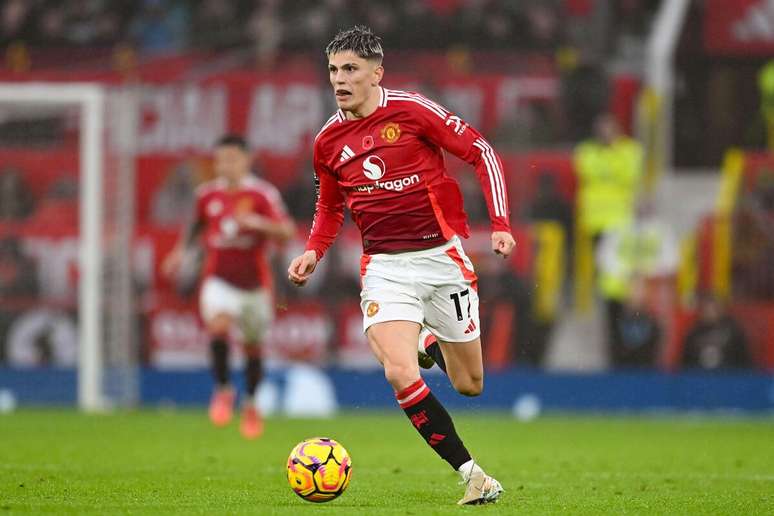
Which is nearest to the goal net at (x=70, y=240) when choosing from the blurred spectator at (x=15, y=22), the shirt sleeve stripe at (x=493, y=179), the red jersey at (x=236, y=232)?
the red jersey at (x=236, y=232)

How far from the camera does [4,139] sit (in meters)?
16.5

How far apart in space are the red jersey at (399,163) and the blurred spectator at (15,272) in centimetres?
957

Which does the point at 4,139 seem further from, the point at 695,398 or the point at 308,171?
the point at 695,398

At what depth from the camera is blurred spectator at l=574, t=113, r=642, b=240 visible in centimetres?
1694

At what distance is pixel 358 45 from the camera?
724 centimetres

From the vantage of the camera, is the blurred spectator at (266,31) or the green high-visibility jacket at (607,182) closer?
the green high-visibility jacket at (607,182)

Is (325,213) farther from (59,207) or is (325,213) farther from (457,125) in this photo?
(59,207)

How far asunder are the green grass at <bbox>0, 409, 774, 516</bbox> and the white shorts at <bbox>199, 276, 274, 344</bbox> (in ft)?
2.99

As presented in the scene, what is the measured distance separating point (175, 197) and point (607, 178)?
4998 mm

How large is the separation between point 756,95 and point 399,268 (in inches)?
448

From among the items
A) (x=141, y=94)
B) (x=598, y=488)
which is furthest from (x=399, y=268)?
(x=141, y=94)

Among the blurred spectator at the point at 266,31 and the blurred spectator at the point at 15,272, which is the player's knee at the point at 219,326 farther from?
the blurred spectator at the point at 266,31

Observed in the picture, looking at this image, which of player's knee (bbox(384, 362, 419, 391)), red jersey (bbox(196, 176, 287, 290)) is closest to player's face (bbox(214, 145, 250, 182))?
red jersey (bbox(196, 176, 287, 290))

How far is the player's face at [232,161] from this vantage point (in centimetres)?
1288
